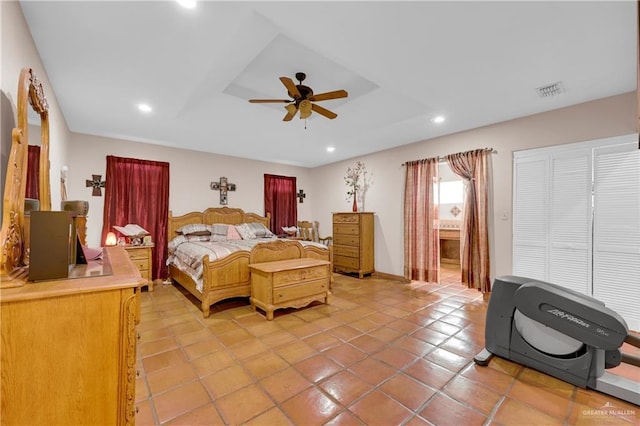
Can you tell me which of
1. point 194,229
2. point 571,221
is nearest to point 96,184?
point 194,229

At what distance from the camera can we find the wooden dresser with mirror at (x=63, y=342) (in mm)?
937

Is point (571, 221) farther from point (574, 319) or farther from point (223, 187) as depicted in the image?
point (223, 187)

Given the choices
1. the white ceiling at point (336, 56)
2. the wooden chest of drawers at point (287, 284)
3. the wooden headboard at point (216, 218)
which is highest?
the white ceiling at point (336, 56)

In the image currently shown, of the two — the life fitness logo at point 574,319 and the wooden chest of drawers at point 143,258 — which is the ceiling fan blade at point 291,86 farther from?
the wooden chest of drawers at point 143,258

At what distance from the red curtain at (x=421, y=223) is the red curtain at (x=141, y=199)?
14.5 feet

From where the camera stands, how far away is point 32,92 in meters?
1.56

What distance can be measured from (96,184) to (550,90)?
6290mm

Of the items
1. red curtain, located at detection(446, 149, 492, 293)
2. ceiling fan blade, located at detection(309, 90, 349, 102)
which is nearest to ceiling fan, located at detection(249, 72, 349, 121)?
ceiling fan blade, located at detection(309, 90, 349, 102)

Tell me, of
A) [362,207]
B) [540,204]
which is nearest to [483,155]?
[540,204]

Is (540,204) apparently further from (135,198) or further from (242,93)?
(135,198)

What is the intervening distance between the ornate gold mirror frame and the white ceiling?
0.64 metres

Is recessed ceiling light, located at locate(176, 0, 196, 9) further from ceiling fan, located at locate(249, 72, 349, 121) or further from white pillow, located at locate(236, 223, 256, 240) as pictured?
white pillow, located at locate(236, 223, 256, 240)

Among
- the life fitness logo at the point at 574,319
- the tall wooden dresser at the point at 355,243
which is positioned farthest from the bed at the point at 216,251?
the life fitness logo at the point at 574,319

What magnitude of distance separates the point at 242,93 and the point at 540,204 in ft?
13.0
